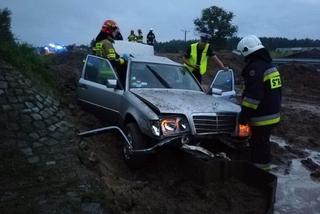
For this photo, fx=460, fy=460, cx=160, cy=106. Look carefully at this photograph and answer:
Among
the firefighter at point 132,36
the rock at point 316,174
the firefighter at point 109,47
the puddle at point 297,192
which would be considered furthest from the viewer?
the firefighter at point 132,36

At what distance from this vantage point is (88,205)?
5.19 m

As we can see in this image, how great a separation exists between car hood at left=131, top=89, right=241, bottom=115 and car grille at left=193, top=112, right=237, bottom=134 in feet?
0.31

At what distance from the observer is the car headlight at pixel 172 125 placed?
648 centimetres

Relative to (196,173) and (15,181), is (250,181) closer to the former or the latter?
(196,173)

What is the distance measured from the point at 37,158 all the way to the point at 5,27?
532 centimetres

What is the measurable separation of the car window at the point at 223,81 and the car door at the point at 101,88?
6.44ft

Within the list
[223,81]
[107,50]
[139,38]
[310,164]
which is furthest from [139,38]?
[310,164]

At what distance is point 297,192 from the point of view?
6.78m

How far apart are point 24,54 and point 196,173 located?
4940mm

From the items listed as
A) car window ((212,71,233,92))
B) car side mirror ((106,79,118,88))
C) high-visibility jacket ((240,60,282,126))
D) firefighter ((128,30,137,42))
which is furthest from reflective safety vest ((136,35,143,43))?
high-visibility jacket ((240,60,282,126))

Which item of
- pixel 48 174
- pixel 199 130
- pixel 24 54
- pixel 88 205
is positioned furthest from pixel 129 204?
pixel 24 54

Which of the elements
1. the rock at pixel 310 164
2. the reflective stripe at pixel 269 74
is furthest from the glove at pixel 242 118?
the rock at pixel 310 164

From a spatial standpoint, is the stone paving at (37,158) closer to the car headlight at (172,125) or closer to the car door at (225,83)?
the car headlight at (172,125)

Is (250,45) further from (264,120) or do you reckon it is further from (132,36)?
(132,36)
